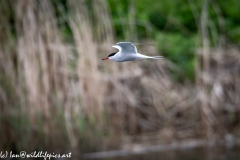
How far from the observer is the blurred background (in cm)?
939

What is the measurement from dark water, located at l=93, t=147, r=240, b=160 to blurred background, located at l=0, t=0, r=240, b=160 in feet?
0.05

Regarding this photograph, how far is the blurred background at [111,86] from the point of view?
939 centimetres

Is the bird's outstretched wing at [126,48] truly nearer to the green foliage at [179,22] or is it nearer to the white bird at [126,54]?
the white bird at [126,54]

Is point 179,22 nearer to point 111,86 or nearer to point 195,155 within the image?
point 111,86

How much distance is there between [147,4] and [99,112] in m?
4.71

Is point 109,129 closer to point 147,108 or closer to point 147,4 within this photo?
point 147,108

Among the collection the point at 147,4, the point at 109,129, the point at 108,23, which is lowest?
the point at 109,129

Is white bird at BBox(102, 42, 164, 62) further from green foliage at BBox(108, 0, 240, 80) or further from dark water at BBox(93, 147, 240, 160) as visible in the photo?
green foliage at BBox(108, 0, 240, 80)

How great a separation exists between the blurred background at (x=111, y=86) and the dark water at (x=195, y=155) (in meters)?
0.02

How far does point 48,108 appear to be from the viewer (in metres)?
9.49

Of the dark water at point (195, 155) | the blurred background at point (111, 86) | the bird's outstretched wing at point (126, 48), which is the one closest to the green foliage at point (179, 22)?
the blurred background at point (111, 86)

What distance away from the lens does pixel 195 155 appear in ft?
32.5

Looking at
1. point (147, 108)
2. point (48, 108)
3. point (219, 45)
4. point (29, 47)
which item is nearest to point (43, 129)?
point (48, 108)

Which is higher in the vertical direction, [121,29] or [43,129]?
[121,29]
